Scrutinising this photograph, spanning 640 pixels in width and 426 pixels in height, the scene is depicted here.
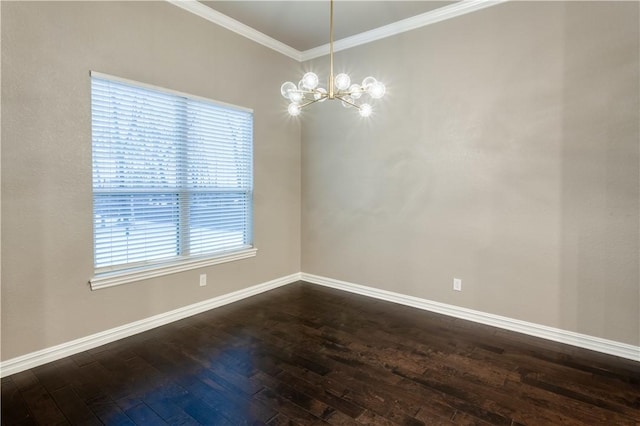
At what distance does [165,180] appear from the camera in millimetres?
3379

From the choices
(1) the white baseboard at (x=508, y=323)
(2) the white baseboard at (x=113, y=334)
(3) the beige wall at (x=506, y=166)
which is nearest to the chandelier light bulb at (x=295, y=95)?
(3) the beige wall at (x=506, y=166)

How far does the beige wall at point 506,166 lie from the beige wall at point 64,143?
2.05 metres

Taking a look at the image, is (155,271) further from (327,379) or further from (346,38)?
(346,38)

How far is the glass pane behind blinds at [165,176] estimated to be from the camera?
2961 millimetres

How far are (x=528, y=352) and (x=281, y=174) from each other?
3.32 meters

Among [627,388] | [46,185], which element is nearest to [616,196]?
[627,388]

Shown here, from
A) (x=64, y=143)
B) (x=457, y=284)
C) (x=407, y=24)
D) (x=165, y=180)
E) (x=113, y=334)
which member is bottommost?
(x=113, y=334)

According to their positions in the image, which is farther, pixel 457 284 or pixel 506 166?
pixel 457 284

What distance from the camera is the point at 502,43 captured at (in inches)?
128

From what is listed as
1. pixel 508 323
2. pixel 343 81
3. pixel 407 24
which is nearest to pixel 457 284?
pixel 508 323

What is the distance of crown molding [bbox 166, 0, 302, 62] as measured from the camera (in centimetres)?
342

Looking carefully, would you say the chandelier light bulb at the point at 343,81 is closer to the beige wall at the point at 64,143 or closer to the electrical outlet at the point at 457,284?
the beige wall at the point at 64,143

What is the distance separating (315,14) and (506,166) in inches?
98.1

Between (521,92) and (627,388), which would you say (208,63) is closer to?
(521,92)
